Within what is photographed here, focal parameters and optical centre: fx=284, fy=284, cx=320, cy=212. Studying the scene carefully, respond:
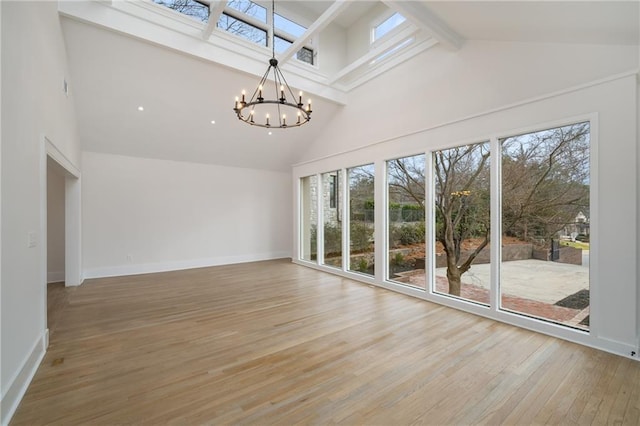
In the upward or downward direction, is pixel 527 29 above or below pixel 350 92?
below

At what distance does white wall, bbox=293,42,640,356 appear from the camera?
9.32 ft

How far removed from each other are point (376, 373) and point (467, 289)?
2.53 meters

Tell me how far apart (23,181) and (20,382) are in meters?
1.58

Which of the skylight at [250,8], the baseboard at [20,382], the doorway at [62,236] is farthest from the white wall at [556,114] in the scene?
the doorway at [62,236]

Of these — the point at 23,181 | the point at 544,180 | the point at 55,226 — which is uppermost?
the point at 544,180

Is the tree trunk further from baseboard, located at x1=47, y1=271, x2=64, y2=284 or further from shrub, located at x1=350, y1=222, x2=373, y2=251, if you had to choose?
baseboard, located at x1=47, y1=271, x2=64, y2=284

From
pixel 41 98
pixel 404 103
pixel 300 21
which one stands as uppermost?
pixel 300 21

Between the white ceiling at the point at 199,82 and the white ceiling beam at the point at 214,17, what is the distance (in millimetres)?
492

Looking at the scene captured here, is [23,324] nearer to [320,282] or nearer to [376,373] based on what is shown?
[376,373]

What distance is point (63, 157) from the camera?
13.0 ft

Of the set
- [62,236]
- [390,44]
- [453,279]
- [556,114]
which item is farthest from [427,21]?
[62,236]

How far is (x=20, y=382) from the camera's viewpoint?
2.19 m

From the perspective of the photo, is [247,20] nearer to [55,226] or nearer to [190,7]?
[190,7]

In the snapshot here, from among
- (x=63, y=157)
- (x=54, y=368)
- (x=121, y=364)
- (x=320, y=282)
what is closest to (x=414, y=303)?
(x=320, y=282)
